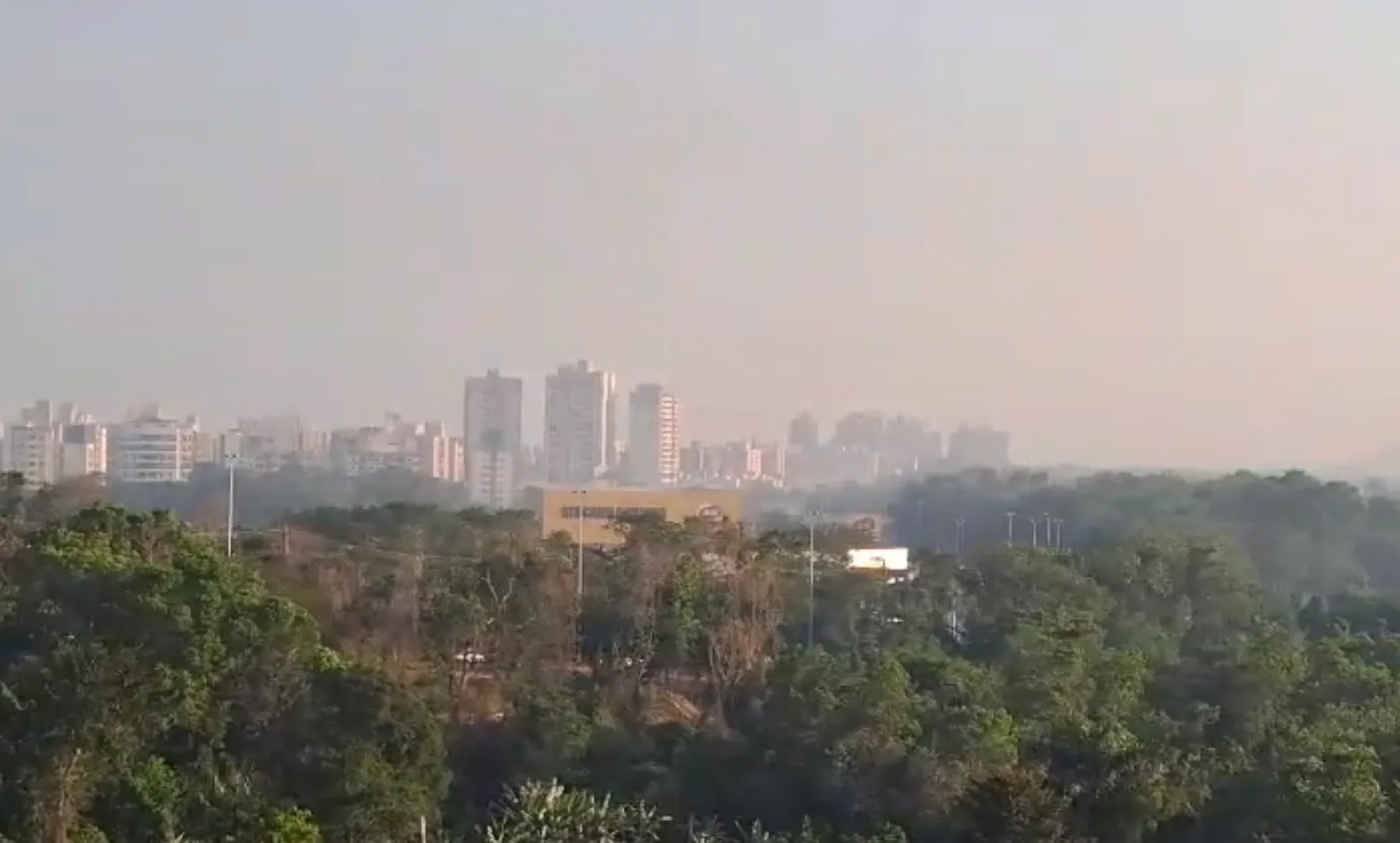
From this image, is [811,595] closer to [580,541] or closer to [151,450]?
[580,541]

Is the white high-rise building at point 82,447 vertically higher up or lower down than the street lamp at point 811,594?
higher up

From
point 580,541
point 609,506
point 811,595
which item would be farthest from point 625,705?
point 609,506

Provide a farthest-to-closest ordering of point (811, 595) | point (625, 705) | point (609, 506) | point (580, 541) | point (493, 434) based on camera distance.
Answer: point (493, 434) < point (609, 506) < point (580, 541) < point (811, 595) < point (625, 705)

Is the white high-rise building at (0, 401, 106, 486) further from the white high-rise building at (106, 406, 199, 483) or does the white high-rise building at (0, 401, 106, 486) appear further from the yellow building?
the yellow building

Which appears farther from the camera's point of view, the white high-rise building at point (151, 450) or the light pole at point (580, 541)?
the white high-rise building at point (151, 450)

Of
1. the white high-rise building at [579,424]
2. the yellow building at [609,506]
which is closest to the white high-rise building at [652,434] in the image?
the white high-rise building at [579,424]

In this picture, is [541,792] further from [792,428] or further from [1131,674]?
[792,428]

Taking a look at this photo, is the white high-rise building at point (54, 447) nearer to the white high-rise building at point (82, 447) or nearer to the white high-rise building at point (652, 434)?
the white high-rise building at point (82, 447)
